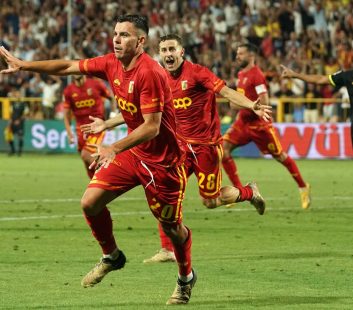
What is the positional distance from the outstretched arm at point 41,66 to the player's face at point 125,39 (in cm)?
79

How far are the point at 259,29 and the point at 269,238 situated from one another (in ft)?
74.5

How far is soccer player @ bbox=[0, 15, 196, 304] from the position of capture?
30.2 ft

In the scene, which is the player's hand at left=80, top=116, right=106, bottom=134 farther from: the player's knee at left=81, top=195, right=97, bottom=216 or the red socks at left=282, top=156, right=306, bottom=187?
the red socks at left=282, top=156, right=306, bottom=187

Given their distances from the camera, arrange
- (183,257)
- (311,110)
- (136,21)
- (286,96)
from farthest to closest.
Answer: (286,96)
(311,110)
(183,257)
(136,21)

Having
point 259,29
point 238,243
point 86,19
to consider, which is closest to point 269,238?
point 238,243

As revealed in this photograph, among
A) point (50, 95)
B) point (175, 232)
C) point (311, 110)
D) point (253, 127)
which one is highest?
point (175, 232)

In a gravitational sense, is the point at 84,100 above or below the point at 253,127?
above

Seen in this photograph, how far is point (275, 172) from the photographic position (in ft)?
91.4

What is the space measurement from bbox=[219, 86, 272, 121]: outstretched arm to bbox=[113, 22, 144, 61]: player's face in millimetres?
2250

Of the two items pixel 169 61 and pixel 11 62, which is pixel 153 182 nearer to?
pixel 11 62

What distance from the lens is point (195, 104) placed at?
1352cm

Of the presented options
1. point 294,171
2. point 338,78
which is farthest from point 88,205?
point 294,171

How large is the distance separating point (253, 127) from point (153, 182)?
31.9 ft

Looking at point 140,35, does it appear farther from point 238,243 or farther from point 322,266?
point 238,243
